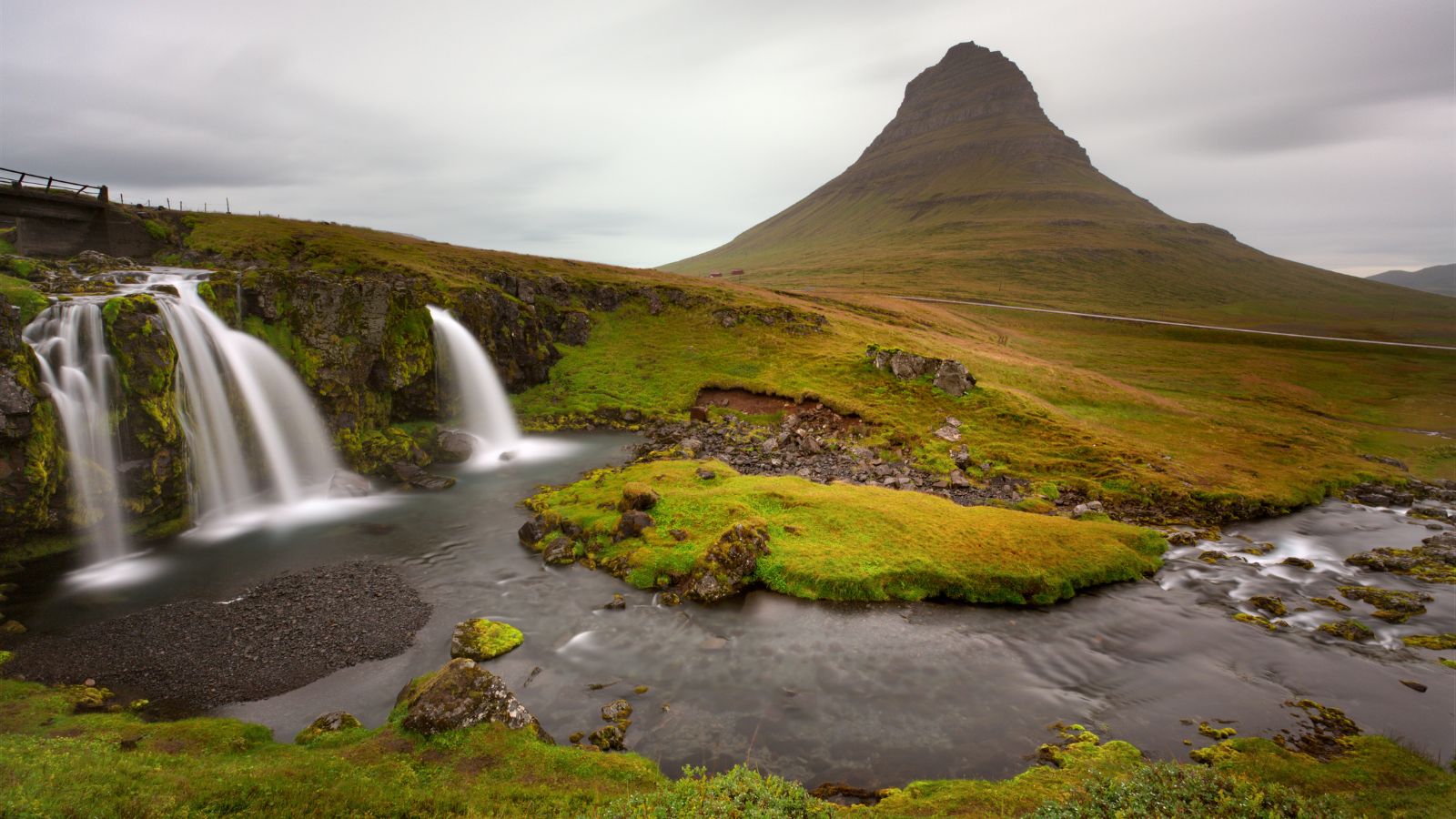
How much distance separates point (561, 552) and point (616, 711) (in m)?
10.6

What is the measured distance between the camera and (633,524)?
26062 mm

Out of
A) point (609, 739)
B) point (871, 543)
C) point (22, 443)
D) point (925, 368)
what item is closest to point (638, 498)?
point (871, 543)

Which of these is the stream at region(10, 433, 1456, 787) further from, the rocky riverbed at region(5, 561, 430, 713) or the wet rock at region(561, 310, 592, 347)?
the wet rock at region(561, 310, 592, 347)

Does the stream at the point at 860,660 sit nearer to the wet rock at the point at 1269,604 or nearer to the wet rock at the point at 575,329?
the wet rock at the point at 1269,604

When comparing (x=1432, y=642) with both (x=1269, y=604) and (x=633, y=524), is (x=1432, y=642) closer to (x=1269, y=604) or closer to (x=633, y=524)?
(x=1269, y=604)

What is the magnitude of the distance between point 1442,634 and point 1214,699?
11.1 meters

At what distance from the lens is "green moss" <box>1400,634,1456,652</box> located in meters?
19.0

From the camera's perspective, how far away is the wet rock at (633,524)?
26.0 m

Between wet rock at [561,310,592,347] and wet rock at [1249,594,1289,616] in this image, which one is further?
wet rock at [561,310,592,347]

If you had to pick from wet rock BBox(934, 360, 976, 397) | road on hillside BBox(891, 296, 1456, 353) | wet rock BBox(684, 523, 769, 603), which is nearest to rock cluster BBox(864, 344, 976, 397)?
wet rock BBox(934, 360, 976, 397)

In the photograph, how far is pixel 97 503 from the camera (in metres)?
24.7

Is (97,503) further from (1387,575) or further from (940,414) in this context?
(1387,575)

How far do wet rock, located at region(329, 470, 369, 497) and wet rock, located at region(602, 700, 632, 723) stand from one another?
1001 inches

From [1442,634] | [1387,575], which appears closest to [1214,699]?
[1442,634]
